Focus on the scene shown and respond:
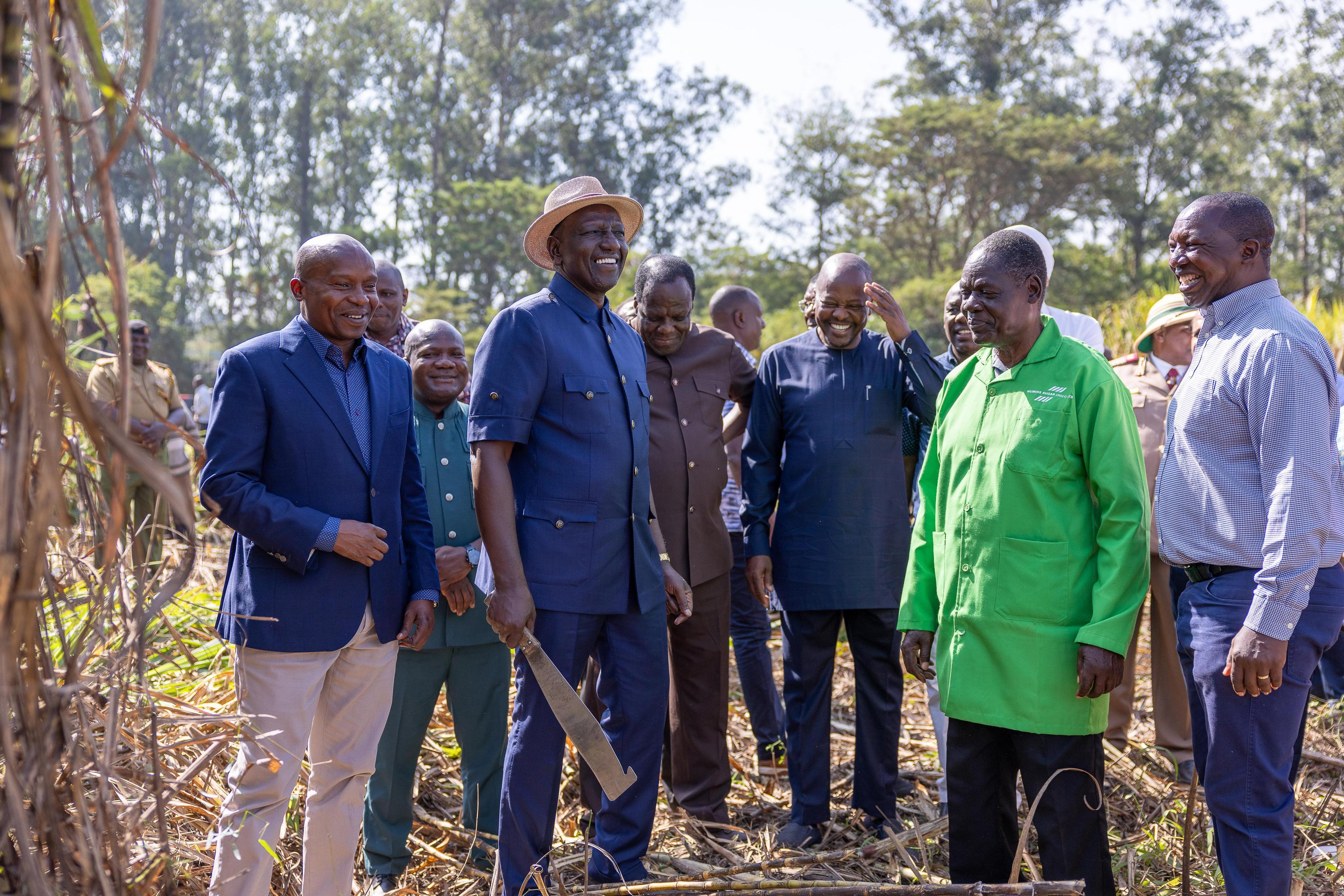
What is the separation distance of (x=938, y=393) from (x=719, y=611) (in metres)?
1.24

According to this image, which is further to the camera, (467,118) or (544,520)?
(467,118)

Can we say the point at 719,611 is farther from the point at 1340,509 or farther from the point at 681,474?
the point at 1340,509

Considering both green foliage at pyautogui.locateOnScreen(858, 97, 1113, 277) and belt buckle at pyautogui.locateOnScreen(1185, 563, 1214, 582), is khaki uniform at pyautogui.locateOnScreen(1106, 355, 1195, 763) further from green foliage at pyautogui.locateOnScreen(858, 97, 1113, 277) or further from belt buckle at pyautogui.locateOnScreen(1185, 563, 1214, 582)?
green foliage at pyautogui.locateOnScreen(858, 97, 1113, 277)

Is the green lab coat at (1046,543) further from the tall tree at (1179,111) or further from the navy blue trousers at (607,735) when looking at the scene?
the tall tree at (1179,111)

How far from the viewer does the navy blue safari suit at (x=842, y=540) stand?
4.09 metres

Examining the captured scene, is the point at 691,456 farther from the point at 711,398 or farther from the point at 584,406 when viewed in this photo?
the point at 584,406

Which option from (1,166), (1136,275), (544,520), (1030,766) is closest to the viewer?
(1,166)

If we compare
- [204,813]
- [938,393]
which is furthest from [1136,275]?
[204,813]

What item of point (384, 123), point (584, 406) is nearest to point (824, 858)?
point (584, 406)

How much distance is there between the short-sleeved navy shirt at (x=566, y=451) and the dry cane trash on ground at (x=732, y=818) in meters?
0.55

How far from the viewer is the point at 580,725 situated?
3.09 metres

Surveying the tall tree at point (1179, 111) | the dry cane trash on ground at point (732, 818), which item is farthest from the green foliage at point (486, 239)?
the dry cane trash on ground at point (732, 818)

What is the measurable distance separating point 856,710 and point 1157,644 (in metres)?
1.95

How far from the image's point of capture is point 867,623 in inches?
164
